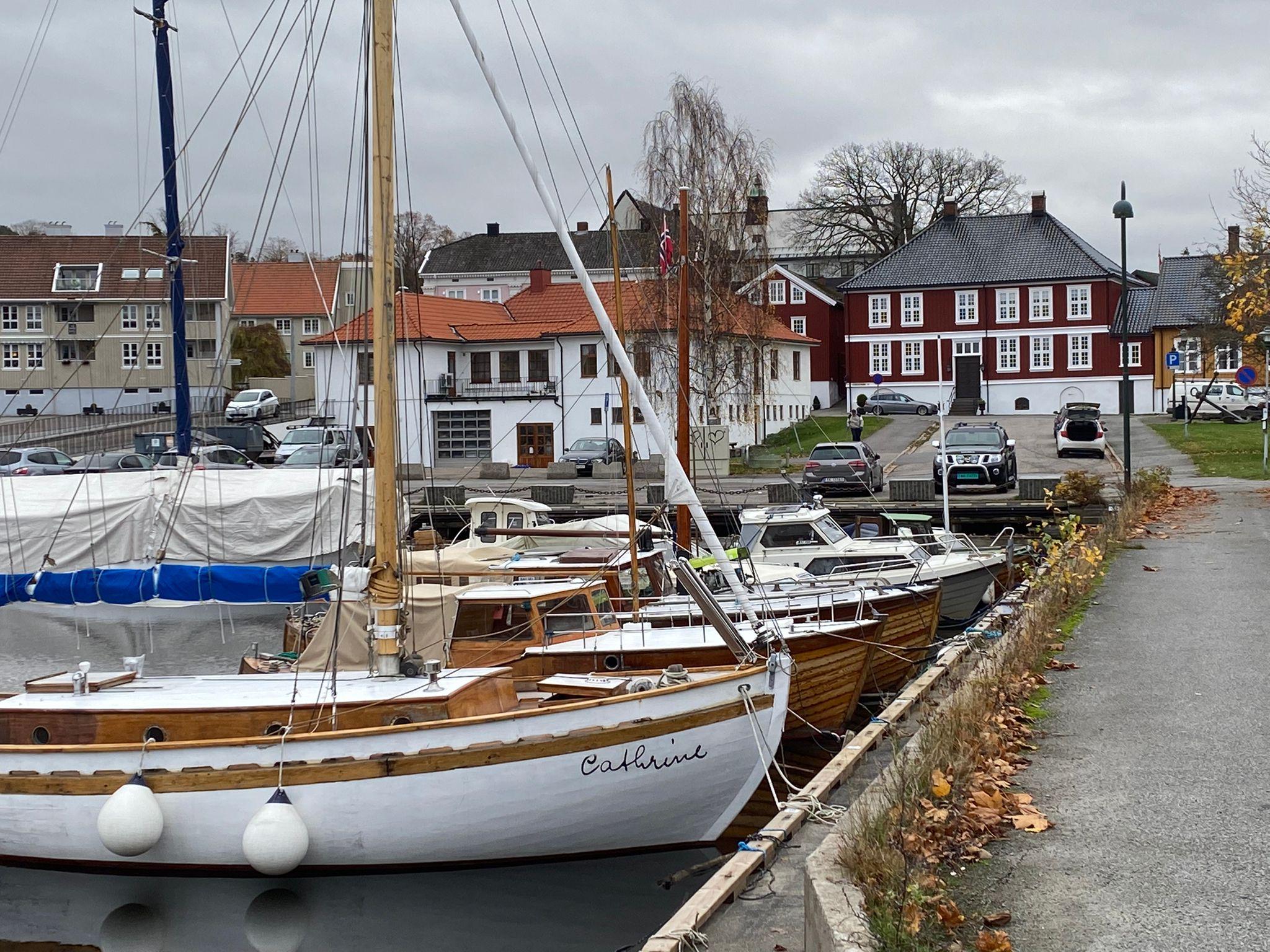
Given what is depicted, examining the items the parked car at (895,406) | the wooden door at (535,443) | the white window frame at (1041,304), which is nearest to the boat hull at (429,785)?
the wooden door at (535,443)

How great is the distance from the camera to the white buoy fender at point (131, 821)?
11.5 meters

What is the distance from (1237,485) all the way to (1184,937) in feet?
92.2

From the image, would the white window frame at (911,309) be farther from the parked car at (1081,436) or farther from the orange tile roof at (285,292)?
the orange tile roof at (285,292)

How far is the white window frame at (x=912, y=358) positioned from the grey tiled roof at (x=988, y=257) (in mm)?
3230

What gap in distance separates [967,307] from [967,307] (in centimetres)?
3

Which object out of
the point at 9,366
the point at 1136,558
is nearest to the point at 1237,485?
the point at 1136,558

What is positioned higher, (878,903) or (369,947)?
(878,903)

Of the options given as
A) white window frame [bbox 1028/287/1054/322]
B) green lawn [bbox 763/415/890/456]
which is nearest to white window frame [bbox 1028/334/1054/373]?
white window frame [bbox 1028/287/1054/322]

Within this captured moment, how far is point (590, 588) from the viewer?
1650cm

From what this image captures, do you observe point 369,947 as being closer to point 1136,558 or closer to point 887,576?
point 887,576

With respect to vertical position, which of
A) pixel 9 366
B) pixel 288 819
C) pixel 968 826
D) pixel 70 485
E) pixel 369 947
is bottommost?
pixel 369 947

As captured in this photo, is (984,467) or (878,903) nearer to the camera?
(878,903)

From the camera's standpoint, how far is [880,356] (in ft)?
235

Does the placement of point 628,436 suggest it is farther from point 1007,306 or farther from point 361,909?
point 1007,306
